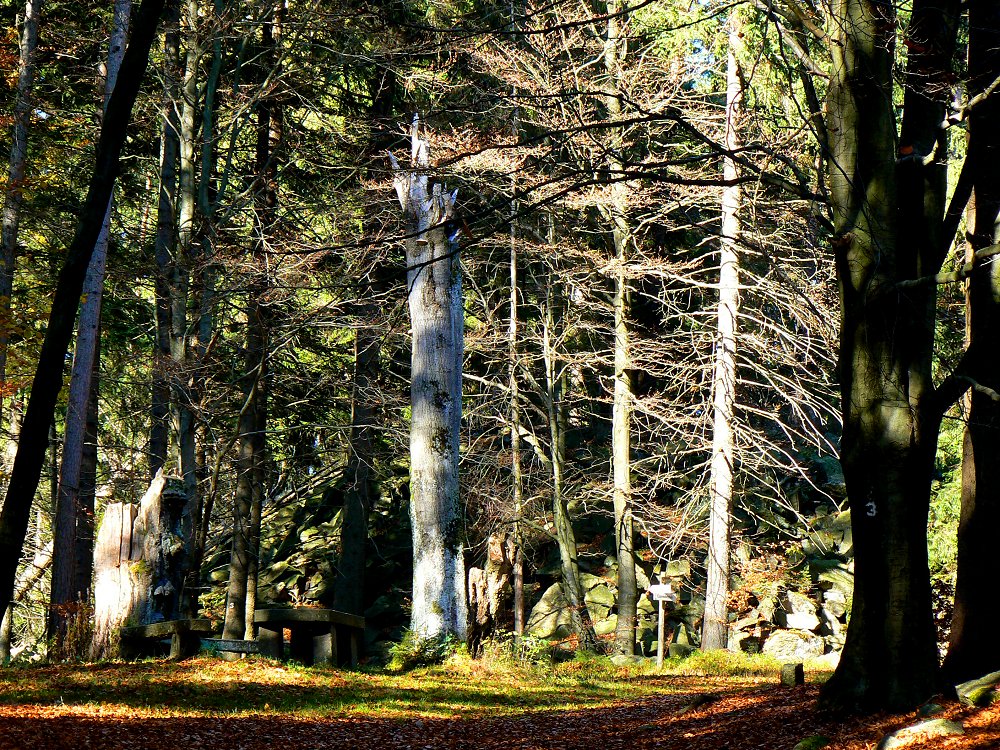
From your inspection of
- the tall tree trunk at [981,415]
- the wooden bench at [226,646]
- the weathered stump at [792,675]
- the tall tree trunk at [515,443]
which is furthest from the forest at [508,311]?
the weathered stump at [792,675]

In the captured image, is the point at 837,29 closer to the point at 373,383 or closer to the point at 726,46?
the point at 726,46

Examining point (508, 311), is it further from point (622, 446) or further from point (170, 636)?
point (170, 636)

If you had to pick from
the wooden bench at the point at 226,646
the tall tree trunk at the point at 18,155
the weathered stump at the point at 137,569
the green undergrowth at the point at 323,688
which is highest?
the tall tree trunk at the point at 18,155

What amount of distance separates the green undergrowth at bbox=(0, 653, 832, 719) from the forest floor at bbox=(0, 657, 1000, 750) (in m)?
0.02

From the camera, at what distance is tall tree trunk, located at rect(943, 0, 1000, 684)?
6809 mm

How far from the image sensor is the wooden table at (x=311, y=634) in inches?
427

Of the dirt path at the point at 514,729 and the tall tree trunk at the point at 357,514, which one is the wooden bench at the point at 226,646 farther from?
the tall tree trunk at the point at 357,514

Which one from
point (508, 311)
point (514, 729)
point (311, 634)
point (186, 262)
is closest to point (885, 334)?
point (514, 729)

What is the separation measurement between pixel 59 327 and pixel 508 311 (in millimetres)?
16805

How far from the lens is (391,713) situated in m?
8.79

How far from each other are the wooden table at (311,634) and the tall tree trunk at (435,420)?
0.91 m

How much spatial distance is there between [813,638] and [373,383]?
9772mm

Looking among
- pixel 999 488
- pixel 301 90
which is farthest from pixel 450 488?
pixel 301 90

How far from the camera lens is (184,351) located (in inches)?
575
